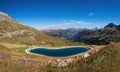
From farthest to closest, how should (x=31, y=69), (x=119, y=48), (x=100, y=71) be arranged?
1. (x=119, y=48)
2. (x=31, y=69)
3. (x=100, y=71)

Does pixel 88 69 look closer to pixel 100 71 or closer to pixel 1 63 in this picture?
pixel 100 71

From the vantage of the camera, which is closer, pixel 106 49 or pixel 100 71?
Result: pixel 100 71

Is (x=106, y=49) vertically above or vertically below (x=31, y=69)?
above

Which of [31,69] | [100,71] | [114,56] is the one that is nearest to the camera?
[100,71]

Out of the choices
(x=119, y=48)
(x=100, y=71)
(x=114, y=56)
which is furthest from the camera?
(x=119, y=48)

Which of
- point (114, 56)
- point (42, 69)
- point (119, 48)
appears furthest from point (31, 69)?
point (119, 48)

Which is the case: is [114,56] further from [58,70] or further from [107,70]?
[58,70]

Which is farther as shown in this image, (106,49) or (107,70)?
(106,49)

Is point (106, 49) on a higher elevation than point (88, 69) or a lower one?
higher

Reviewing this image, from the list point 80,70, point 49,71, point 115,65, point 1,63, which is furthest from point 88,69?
point 1,63
